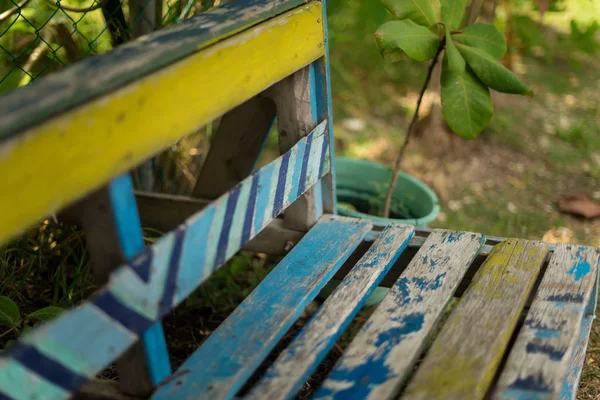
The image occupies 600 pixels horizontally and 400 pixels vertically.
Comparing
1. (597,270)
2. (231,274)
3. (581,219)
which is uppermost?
(597,270)

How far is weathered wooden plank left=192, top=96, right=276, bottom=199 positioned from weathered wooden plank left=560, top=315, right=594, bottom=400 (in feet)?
3.60

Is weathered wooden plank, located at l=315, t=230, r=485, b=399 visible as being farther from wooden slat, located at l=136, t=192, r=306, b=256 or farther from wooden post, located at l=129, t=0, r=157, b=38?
wooden post, located at l=129, t=0, r=157, b=38

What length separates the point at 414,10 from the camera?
2.00 meters

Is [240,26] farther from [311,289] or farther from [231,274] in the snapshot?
[231,274]

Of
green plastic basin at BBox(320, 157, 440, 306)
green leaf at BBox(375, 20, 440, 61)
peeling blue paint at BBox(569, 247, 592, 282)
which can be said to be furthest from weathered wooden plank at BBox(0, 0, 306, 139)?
green plastic basin at BBox(320, 157, 440, 306)

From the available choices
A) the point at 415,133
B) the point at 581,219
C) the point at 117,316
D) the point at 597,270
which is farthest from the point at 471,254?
the point at 415,133

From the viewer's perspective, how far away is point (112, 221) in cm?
113

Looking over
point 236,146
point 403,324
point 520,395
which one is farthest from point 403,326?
point 236,146

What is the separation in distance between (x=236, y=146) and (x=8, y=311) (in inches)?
34.1

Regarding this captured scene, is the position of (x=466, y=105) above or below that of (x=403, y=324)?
above

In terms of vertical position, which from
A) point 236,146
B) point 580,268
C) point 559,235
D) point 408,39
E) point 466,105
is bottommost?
point 559,235

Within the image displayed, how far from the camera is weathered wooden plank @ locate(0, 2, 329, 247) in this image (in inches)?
37.4

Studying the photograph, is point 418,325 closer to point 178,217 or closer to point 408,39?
point 408,39

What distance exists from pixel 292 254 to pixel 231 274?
0.76m
